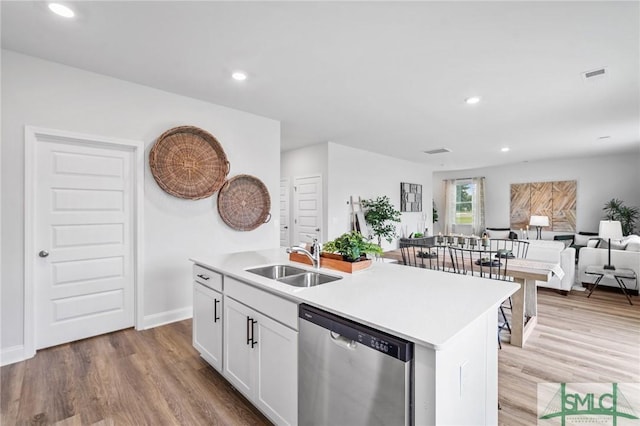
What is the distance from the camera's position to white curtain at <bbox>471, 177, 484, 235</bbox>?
9.36m

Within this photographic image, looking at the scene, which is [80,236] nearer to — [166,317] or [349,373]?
[166,317]

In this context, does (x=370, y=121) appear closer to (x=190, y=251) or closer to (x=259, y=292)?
(x=190, y=251)

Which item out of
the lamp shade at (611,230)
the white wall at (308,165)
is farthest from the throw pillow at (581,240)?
the white wall at (308,165)

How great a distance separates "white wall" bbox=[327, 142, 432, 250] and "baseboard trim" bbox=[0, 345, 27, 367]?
424cm

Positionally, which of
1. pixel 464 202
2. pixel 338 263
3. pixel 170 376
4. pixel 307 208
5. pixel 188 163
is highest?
pixel 188 163

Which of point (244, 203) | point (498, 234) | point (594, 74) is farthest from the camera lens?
point (498, 234)

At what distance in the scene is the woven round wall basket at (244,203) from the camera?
385 cm

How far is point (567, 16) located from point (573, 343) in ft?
9.44

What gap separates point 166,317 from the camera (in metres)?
3.39

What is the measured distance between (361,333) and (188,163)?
298 cm

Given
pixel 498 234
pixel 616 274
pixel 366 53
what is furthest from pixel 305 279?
pixel 498 234

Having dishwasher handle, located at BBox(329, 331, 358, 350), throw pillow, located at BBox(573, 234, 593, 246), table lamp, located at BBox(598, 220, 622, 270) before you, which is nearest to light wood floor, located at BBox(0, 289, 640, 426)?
dishwasher handle, located at BBox(329, 331, 358, 350)

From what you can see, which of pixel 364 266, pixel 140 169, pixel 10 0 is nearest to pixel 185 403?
pixel 364 266

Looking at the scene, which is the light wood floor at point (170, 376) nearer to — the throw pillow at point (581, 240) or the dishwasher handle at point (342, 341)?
the dishwasher handle at point (342, 341)
